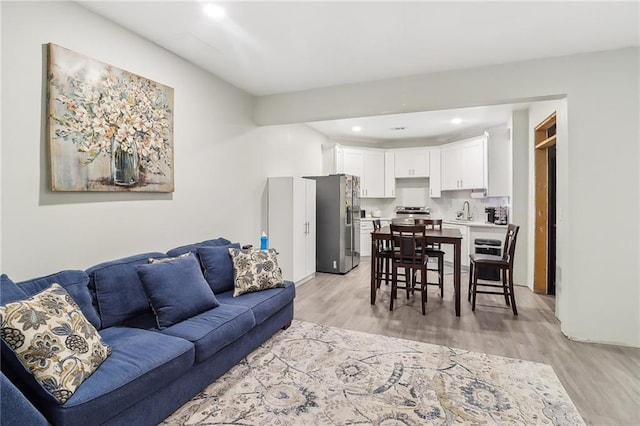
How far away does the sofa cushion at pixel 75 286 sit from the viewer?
1870 millimetres

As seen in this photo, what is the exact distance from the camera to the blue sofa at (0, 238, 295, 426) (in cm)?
142

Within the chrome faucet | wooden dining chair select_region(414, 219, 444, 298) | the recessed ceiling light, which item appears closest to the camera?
the recessed ceiling light

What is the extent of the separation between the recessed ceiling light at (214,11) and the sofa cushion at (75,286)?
205 cm

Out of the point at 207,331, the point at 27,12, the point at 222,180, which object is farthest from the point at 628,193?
the point at 27,12

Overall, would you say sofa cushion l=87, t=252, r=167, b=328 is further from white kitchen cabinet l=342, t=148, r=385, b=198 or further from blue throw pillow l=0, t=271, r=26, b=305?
white kitchen cabinet l=342, t=148, r=385, b=198

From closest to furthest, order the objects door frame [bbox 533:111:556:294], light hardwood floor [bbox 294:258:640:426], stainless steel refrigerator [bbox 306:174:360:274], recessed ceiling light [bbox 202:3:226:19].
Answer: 1. light hardwood floor [bbox 294:258:640:426]
2. recessed ceiling light [bbox 202:3:226:19]
3. door frame [bbox 533:111:556:294]
4. stainless steel refrigerator [bbox 306:174:360:274]

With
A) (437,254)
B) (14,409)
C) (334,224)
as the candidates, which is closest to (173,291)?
(14,409)

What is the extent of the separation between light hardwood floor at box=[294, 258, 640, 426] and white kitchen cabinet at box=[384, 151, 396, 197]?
9.90 ft

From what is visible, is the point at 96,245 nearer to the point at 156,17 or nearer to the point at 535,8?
the point at 156,17

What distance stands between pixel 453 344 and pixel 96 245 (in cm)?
312

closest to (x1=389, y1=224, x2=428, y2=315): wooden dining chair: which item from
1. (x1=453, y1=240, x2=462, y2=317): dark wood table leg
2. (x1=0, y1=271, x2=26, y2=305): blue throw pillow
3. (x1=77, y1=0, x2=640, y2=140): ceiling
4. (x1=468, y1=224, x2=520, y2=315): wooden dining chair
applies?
(x1=453, y1=240, x2=462, y2=317): dark wood table leg

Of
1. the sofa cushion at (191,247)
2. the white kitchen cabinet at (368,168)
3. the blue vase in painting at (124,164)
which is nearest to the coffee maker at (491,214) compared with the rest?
the white kitchen cabinet at (368,168)

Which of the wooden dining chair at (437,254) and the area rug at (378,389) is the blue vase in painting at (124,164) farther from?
the wooden dining chair at (437,254)

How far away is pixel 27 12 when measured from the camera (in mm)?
2010
